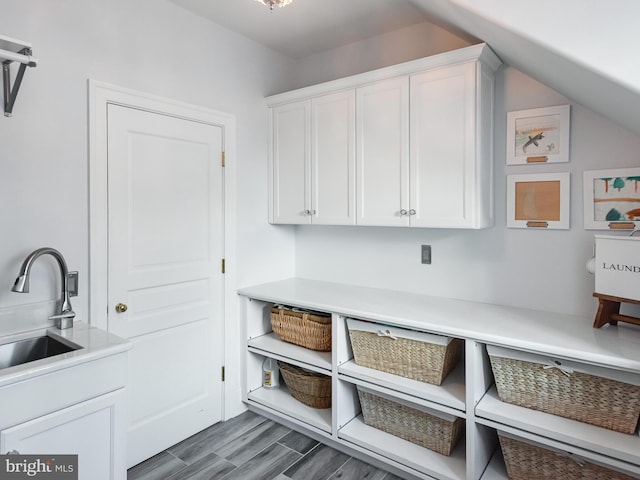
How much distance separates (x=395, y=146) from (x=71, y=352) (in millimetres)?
1887

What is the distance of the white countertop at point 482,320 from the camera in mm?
1649

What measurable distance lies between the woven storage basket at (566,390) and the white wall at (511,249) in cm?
54

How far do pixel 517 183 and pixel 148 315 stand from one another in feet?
7.24

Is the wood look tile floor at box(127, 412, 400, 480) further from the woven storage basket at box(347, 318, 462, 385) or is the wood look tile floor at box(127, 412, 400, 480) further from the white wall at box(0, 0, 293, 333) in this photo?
the white wall at box(0, 0, 293, 333)

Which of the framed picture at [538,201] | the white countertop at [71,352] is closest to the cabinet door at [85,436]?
the white countertop at [71,352]

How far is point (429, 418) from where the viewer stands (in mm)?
2098

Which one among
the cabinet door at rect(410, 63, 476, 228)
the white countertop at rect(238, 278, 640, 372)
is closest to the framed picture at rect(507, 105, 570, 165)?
the cabinet door at rect(410, 63, 476, 228)

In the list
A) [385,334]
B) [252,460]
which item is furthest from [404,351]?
[252,460]

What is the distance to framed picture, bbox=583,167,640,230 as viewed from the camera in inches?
76.2

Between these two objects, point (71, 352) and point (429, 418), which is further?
point (429, 418)

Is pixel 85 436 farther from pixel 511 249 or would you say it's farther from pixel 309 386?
pixel 511 249

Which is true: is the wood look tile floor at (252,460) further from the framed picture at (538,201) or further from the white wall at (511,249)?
the framed picture at (538,201)

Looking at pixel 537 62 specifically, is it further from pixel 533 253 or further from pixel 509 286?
pixel 509 286

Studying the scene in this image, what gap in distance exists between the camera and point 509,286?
2.31 metres
